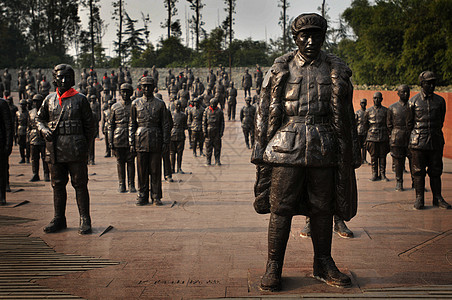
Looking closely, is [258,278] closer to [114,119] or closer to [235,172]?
[114,119]

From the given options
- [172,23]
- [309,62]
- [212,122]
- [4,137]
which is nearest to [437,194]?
[309,62]

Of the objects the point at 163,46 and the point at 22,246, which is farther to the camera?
the point at 163,46

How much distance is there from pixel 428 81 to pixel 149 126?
469 centimetres

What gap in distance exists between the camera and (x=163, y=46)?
60.9 metres

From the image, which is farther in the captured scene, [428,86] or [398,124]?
[398,124]

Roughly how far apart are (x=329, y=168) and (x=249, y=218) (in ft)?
11.3

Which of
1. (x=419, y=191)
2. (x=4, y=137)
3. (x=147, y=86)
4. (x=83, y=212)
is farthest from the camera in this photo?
(x=147, y=86)

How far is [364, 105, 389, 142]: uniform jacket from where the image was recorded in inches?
462

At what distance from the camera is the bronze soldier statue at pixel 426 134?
812 centimetres

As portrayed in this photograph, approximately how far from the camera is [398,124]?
10.2 m

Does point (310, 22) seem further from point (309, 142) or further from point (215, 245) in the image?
point (215, 245)

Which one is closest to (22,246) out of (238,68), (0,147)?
(0,147)

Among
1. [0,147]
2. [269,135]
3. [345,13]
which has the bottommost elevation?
[0,147]

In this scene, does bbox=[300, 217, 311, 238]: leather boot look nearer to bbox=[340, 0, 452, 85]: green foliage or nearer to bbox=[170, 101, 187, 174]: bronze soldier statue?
bbox=[170, 101, 187, 174]: bronze soldier statue
